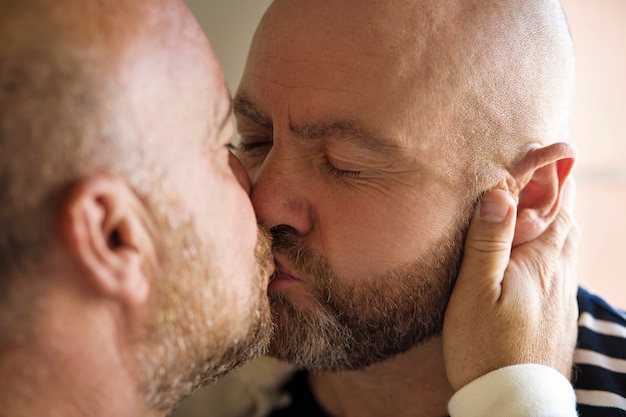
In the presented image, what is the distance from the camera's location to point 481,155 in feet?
3.94

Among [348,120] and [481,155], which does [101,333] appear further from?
[481,155]

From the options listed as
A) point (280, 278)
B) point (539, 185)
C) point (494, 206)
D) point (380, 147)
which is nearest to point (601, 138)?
point (539, 185)

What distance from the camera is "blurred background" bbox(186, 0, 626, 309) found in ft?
7.87

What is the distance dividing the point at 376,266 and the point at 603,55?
1668 millimetres

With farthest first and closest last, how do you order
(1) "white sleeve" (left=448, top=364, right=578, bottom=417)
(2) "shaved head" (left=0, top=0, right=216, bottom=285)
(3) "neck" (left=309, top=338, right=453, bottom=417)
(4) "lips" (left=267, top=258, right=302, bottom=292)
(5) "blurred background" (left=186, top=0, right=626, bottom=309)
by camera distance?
(5) "blurred background" (left=186, top=0, right=626, bottom=309), (3) "neck" (left=309, top=338, right=453, bottom=417), (4) "lips" (left=267, top=258, right=302, bottom=292), (1) "white sleeve" (left=448, top=364, right=578, bottom=417), (2) "shaved head" (left=0, top=0, right=216, bottom=285)

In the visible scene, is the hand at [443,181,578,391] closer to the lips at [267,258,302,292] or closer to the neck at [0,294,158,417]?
the lips at [267,258,302,292]

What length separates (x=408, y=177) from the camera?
116 cm

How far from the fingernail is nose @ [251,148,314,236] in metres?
0.31

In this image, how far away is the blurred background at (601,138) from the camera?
7.87ft

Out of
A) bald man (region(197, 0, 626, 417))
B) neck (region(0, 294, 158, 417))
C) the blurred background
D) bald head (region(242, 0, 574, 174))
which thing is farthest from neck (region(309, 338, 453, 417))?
the blurred background

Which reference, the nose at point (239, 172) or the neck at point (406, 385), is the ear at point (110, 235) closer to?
the nose at point (239, 172)

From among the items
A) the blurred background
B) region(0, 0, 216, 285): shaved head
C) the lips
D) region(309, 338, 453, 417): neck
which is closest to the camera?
region(0, 0, 216, 285): shaved head

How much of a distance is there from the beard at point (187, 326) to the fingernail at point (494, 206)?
1.50ft

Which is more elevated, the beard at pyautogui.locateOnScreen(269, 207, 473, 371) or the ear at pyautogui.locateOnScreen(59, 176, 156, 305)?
the ear at pyautogui.locateOnScreen(59, 176, 156, 305)
